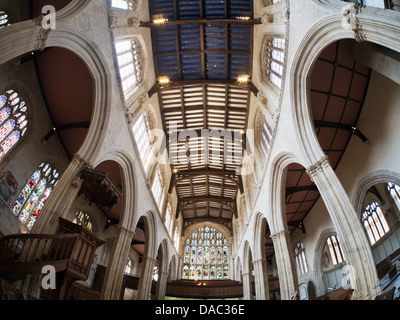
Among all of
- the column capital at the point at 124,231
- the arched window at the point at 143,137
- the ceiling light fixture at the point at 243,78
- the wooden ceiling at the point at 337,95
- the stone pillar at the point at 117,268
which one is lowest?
the stone pillar at the point at 117,268

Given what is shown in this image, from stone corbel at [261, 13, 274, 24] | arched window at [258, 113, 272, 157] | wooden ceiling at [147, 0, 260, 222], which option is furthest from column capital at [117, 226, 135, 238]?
stone corbel at [261, 13, 274, 24]

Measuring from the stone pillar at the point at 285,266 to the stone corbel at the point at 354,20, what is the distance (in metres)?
7.84

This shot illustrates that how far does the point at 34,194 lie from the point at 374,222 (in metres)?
16.0

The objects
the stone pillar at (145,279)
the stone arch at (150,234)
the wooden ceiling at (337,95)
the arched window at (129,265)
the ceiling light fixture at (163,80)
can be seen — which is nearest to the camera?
the wooden ceiling at (337,95)

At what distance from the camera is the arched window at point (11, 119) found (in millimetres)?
9125

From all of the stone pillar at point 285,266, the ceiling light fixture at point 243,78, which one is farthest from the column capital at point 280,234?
the ceiling light fixture at point 243,78

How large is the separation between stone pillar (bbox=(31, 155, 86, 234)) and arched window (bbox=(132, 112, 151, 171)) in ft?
19.3

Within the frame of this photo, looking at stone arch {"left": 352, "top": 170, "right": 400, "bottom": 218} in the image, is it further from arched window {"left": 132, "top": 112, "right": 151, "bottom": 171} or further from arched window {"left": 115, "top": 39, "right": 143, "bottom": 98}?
arched window {"left": 115, "top": 39, "right": 143, "bottom": 98}

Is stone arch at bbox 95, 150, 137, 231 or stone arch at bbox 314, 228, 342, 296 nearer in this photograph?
stone arch at bbox 95, 150, 137, 231

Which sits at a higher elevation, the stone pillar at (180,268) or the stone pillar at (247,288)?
the stone pillar at (180,268)

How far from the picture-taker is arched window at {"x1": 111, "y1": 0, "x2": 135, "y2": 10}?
11.0 meters

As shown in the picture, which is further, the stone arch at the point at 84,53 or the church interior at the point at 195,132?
the church interior at the point at 195,132

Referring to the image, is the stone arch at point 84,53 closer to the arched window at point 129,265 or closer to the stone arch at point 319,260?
the stone arch at point 319,260
